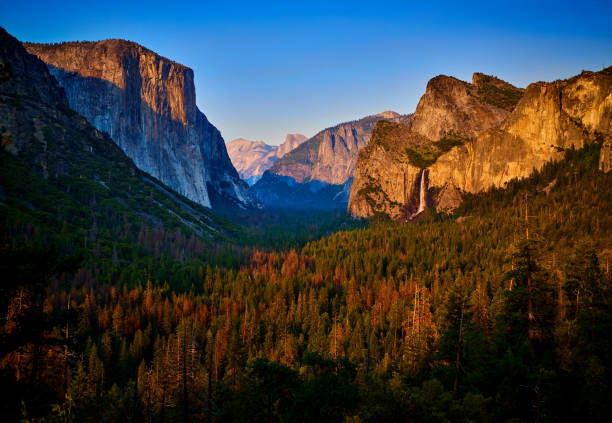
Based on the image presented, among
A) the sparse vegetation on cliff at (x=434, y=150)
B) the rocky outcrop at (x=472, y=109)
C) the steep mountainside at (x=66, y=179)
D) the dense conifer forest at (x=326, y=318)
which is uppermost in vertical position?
the rocky outcrop at (x=472, y=109)

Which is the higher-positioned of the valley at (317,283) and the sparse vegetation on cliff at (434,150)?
the sparse vegetation on cliff at (434,150)

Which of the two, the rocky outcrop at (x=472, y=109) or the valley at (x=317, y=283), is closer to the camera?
the valley at (x=317, y=283)

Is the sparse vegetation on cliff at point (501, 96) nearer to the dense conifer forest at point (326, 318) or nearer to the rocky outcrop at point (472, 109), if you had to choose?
the rocky outcrop at point (472, 109)

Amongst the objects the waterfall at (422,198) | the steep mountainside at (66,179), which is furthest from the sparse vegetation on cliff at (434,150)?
the steep mountainside at (66,179)

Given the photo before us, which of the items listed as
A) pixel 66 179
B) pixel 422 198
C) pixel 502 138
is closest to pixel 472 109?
pixel 502 138

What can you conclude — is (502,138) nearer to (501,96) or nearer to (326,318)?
(501,96)

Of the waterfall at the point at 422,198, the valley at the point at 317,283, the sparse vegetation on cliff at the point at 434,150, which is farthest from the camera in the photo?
the sparse vegetation on cliff at the point at 434,150
